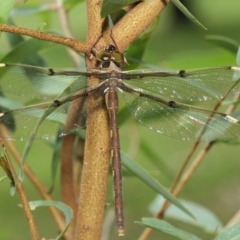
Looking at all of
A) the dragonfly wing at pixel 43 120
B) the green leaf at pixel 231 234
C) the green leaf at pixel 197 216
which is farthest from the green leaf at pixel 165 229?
the green leaf at pixel 197 216

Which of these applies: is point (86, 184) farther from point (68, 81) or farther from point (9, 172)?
point (68, 81)

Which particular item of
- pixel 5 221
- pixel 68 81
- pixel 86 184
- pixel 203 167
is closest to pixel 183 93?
pixel 68 81

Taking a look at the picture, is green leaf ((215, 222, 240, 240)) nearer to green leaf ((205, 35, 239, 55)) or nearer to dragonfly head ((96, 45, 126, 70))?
dragonfly head ((96, 45, 126, 70))

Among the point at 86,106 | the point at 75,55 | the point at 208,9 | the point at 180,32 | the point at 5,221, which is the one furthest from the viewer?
the point at 208,9

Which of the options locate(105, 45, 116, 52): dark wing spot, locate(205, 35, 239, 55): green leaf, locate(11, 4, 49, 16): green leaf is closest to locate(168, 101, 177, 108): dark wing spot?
locate(205, 35, 239, 55): green leaf

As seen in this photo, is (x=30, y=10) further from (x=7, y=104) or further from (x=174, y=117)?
(x=174, y=117)

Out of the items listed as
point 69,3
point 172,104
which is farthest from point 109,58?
point 69,3
